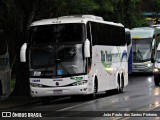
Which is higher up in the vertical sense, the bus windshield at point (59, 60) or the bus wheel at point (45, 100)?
the bus windshield at point (59, 60)

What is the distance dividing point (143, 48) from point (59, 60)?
26.6 metres

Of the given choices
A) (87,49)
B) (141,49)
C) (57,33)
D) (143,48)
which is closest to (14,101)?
(57,33)

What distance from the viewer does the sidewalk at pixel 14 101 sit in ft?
73.2

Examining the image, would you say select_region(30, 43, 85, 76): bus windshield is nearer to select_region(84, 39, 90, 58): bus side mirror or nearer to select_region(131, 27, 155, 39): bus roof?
select_region(84, 39, 90, 58): bus side mirror

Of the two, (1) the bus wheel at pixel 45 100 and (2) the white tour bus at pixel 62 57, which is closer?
(2) the white tour bus at pixel 62 57

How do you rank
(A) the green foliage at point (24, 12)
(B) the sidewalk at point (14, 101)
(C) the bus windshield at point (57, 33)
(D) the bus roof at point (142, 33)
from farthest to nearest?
(D) the bus roof at point (142, 33) < (A) the green foliage at point (24, 12) < (C) the bus windshield at point (57, 33) < (B) the sidewalk at point (14, 101)

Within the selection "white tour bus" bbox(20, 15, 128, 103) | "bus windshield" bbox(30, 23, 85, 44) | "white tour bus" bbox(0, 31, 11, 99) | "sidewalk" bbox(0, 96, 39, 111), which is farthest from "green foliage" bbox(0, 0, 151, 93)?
"white tour bus" bbox(20, 15, 128, 103)

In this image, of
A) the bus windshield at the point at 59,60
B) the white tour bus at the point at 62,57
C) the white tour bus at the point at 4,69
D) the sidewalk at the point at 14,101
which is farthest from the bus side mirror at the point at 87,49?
the white tour bus at the point at 4,69

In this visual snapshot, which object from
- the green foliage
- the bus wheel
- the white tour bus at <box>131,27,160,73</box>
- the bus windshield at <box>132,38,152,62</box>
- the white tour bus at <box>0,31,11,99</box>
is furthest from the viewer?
the bus windshield at <box>132,38,152,62</box>

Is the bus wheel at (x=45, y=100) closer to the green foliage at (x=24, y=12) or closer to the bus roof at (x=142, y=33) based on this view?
the green foliage at (x=24, y=12)

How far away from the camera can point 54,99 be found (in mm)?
26719

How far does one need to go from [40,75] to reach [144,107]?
576 cm

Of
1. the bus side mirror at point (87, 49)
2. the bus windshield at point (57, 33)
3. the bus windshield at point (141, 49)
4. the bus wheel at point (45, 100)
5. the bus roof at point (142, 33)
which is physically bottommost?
the bus windshield at point (141, 49)

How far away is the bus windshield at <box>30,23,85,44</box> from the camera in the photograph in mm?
23406
